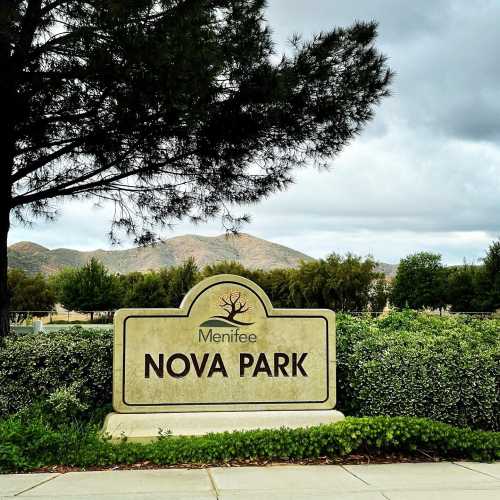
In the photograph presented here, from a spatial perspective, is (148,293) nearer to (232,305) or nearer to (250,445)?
(232,305)

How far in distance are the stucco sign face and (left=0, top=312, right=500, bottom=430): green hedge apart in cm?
42

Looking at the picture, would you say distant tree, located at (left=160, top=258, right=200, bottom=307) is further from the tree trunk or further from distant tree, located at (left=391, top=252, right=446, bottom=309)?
the tree trunk

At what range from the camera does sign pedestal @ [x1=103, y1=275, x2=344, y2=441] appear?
7.24 m

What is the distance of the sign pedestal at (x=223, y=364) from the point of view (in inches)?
285

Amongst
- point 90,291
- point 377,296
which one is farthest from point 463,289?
point 90,291

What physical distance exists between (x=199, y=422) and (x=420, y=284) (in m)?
55.1

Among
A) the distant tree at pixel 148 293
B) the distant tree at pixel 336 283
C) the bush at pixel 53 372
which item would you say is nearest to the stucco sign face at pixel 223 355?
the bush at pixel 53 372

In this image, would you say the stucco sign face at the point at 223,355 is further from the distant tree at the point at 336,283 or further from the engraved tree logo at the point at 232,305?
the distant tree at the point at 336,283

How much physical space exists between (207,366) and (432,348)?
8.44 ft

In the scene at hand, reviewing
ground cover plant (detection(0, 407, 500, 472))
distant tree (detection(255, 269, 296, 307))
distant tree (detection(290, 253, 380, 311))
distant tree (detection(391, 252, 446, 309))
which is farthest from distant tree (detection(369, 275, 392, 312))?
ground cover plant (detection(0, 407, 500, 472))

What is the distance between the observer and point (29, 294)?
5384cm

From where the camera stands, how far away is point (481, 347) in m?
8.14

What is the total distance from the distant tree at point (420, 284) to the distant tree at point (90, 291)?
23.7 m

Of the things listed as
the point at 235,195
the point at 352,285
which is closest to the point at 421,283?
the point at 352,285
